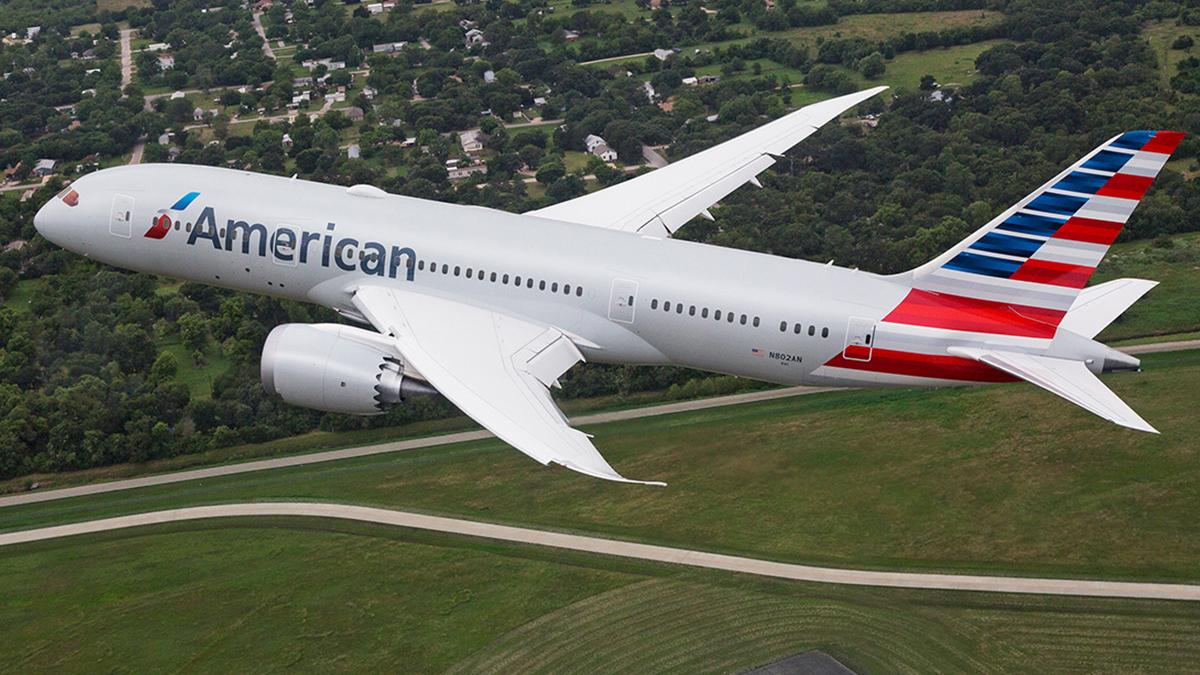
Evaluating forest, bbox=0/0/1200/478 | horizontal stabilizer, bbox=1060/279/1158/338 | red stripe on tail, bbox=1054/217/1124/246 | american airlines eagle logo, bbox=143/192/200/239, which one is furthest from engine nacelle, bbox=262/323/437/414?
horizontal stabilizer, bbox=1060/279/1158/338

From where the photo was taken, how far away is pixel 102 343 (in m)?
83.9

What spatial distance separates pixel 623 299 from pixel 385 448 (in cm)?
2142

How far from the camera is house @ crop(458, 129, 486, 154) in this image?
125 metres

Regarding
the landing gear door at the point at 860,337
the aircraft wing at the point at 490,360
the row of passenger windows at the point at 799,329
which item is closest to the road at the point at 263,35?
the aircraft wing at the point at 490,360

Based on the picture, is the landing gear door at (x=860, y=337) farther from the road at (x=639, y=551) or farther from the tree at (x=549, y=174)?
the tree at (x=549, y=174)

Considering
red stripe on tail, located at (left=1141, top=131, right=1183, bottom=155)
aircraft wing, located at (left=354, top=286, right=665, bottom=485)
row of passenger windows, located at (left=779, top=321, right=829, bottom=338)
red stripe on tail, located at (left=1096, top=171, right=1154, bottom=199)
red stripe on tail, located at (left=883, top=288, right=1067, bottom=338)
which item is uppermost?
red stripe on tail, located at (left=1141, top=131, right=1183, bottom=155)

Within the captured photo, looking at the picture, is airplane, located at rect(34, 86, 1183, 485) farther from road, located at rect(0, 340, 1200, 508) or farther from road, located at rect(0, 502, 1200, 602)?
road, located at rect(0, 340, 1200, 508)

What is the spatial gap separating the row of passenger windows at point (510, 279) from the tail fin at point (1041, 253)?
42.3 feet

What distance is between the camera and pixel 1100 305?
5294cm

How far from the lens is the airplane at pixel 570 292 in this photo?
49375 mm

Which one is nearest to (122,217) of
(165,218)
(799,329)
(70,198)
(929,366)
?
(165,218)

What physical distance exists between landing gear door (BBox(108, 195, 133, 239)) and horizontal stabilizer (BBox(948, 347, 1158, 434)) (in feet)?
120

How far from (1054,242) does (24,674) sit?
4290cm

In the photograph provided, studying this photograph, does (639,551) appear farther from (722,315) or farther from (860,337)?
(860,337)
